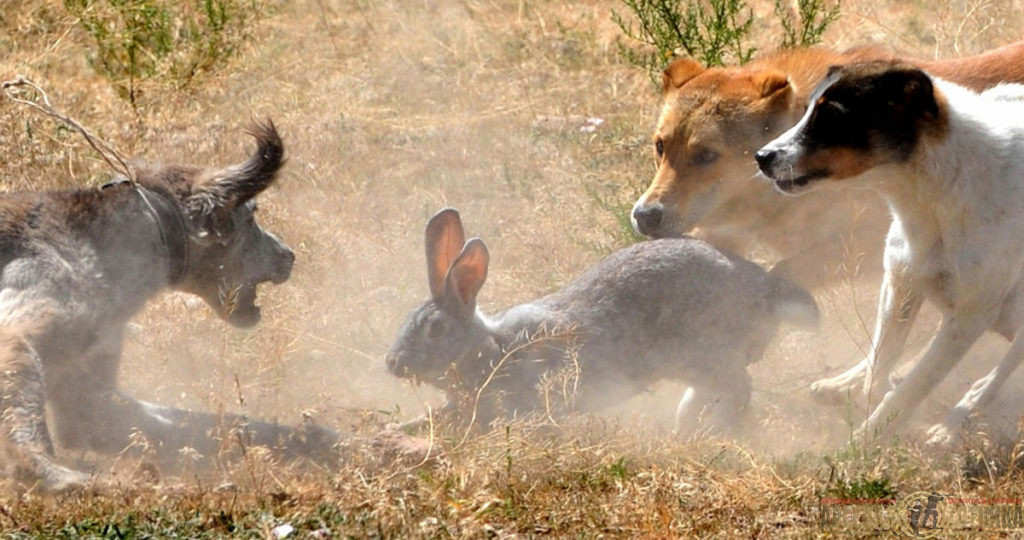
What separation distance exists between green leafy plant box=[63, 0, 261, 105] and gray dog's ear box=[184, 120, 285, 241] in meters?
3.46

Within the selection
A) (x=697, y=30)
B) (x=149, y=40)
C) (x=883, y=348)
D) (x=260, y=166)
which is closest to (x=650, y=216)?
(x=883, y=348)

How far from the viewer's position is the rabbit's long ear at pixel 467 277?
6.21 metres

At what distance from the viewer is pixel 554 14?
11727 mm

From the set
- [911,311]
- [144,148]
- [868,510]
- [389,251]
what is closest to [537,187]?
[389,251]

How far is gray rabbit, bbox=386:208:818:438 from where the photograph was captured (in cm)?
620

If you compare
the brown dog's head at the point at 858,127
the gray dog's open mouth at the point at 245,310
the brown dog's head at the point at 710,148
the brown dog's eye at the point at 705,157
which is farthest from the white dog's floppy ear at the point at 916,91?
the gray dog's open mouth at the point at 245,310

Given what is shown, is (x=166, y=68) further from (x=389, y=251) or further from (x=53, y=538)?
(x=53, y=538)

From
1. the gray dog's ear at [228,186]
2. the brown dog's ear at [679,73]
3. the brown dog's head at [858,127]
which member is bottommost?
the gray dog's ear at [228,186]

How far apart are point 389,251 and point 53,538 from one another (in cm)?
417

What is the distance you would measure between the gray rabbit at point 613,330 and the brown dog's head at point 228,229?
0.84 meters

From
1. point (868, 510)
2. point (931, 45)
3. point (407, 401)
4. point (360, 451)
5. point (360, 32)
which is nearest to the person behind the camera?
point (868, 510)

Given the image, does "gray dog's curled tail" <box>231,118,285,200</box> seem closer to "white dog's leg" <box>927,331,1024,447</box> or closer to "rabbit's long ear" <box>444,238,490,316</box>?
"rabbit's long ear" <box>444,238,490,316</box>

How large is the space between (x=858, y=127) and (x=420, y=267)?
3274mm

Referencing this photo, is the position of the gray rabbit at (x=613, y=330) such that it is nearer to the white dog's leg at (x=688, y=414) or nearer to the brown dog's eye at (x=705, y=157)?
the white dog's leg at (x=688, y=414)
